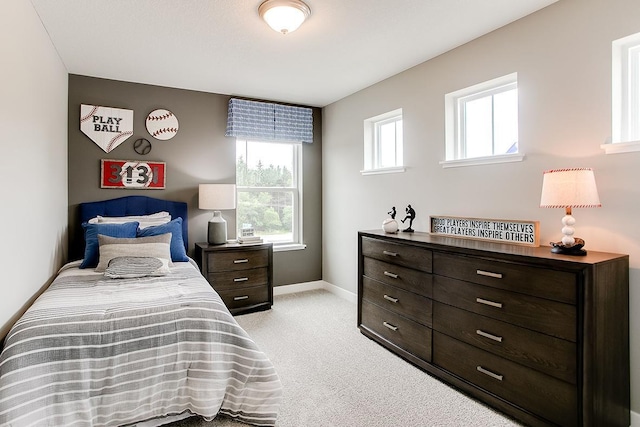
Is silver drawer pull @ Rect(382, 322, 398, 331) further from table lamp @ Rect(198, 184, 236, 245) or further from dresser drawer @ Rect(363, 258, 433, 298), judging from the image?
table lamp @ Rect(198, 184, 236, 245)

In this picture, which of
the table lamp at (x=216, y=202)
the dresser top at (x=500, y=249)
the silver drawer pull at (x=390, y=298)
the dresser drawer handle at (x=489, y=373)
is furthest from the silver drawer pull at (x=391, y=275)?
the table lamp at (x=216, y=202)

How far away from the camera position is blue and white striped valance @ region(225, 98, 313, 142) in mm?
4129

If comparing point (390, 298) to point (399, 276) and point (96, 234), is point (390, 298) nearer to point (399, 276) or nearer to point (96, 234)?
point (399, 276)

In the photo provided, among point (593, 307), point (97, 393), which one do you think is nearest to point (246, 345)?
point (97, 393)

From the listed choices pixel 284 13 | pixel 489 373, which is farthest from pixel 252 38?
pixel 489 373

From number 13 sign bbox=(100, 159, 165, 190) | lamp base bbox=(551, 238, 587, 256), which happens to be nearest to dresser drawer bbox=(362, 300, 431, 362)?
lamp base bbox=(551, 238, 587, 256)

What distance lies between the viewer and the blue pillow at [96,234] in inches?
114

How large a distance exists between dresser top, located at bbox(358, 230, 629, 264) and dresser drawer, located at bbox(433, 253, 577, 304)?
6cm

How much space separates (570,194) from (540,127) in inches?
25.7

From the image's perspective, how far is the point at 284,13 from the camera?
2.21 m

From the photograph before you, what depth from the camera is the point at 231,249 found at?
3.74m

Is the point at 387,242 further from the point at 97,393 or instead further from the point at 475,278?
the point at 97,393

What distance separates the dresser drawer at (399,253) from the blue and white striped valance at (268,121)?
1.92 m

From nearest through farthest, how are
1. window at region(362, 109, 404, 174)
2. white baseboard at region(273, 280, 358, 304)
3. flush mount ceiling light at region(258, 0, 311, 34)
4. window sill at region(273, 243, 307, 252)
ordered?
1. flush mount ceiling light at region(258, 0, 311, 34)
2. window at region(362, 109, 404, 174)
3. white baseboard at region(273, 280, 358, 304)
4. window sill at region(273, 243, 307, 252)
